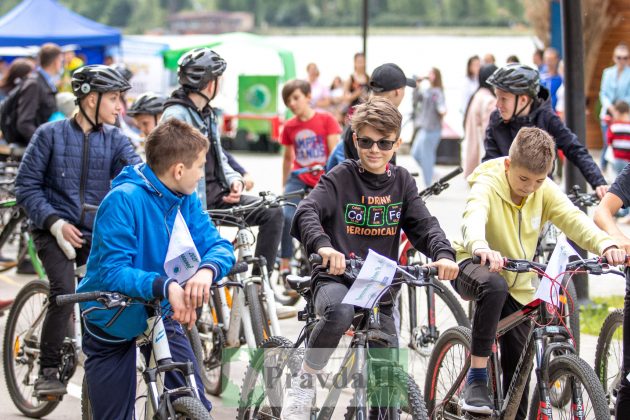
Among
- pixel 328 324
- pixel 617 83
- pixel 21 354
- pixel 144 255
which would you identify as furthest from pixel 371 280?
pixel 617 83

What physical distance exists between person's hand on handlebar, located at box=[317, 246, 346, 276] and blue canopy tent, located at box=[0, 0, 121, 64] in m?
17.9

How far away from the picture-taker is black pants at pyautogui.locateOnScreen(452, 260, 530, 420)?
17.7ft

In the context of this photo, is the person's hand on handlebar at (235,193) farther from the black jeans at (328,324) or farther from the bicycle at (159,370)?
the bicycle at (159,370)

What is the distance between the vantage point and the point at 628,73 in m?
16.7

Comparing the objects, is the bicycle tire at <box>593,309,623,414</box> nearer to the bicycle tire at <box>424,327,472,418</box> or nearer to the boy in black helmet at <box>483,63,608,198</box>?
the bicycle tire at <box>424,327,472,418</box>

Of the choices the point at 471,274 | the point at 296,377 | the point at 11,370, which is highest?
the point at 471,274

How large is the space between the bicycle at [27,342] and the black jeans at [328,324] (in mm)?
2142

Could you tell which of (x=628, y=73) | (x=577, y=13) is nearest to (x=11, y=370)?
(x=577, y=13)

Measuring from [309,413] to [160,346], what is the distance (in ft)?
2.63

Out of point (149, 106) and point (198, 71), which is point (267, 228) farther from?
point (149, 106)

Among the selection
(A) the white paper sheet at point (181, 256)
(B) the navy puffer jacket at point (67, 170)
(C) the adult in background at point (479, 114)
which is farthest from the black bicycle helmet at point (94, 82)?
(C) the adult in background at point (479, 114)

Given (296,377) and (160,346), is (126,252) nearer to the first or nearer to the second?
(160,346)

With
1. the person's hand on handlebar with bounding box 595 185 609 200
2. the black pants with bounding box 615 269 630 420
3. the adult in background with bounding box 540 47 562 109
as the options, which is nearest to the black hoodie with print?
the black pants with bounding box 615 269 630 420

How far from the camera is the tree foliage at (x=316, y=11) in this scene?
7688cm
